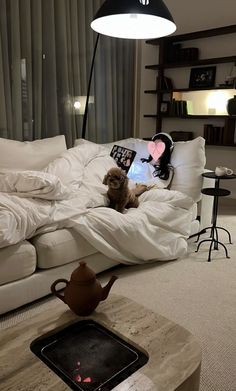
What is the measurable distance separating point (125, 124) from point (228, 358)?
12.5ft

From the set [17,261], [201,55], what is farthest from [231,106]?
[17,261]

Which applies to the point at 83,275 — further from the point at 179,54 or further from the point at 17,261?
the point at 179,54

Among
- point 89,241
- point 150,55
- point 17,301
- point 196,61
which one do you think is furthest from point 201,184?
point 150,55

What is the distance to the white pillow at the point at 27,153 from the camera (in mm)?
2596

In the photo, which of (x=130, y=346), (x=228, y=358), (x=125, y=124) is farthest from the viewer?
(x=125, y=124)

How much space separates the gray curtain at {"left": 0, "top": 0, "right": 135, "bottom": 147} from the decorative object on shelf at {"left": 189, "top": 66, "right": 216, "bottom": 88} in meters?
0.95

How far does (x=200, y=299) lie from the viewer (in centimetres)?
204

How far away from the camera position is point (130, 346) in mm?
1096

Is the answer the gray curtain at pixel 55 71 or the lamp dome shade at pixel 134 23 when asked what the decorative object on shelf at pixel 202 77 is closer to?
the gray curtain at pixel 55 71

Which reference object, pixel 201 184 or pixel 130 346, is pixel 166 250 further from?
pixel 130 346

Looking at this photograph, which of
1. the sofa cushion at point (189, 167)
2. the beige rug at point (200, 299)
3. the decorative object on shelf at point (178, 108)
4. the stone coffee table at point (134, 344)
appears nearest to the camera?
the stone coffee table at point (134, 344)

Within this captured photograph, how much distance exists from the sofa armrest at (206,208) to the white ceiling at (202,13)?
2.37 meters

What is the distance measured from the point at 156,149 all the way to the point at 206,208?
71 centimetres

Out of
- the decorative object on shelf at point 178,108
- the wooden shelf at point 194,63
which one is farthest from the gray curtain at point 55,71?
the decorative object on shelf at point 178,108
